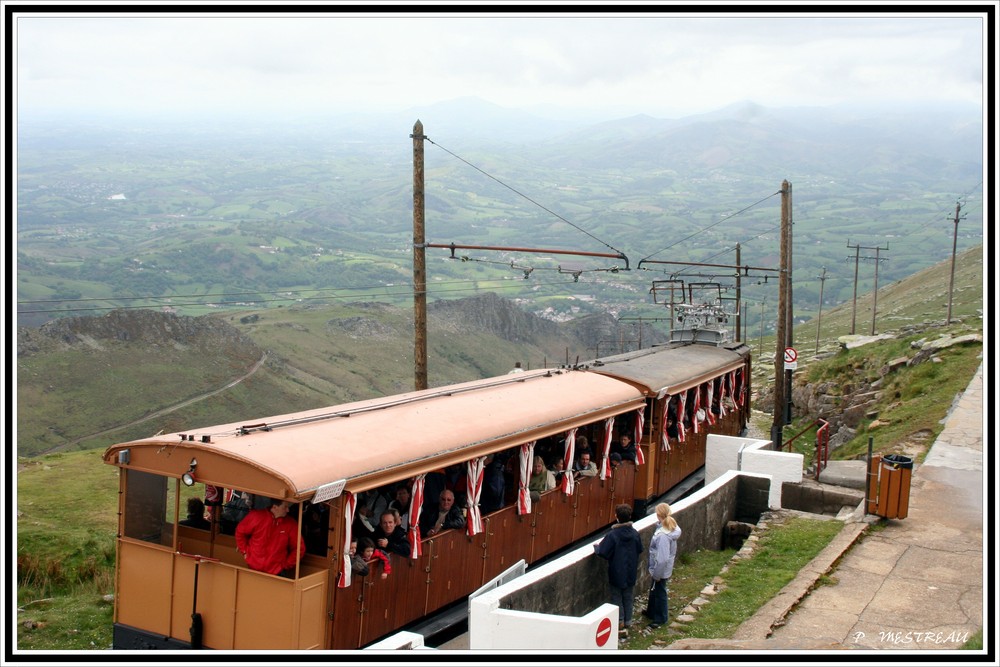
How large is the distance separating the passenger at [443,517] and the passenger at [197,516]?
7.64 feet

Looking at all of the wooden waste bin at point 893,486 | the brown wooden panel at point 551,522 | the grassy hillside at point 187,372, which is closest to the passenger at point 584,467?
the brown wooden panel at point 551,522

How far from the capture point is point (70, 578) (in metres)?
16.2

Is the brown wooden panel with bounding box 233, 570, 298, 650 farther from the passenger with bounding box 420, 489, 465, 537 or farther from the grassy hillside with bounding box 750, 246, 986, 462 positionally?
the grassy hillside with bounding box 750, 246, 986, 462

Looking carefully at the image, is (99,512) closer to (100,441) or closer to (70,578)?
(70,578)

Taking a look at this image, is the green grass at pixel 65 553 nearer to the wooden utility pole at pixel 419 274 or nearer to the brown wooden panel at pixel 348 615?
the brown wooden panel at pixel 348 615

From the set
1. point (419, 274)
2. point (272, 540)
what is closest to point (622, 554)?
point (272, 540)

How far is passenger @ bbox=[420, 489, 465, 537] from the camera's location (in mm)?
11148

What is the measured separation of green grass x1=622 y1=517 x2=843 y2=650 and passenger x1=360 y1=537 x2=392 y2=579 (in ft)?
9.97

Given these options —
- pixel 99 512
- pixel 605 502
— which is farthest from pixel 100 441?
pixel 605 502

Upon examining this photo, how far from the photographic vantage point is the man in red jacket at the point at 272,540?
9227 mm

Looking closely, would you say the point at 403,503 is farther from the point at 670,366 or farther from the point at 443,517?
the point at 670,366

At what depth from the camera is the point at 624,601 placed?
11586mm

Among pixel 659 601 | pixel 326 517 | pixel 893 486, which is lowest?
pixel 659 601

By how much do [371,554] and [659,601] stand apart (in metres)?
3.95
